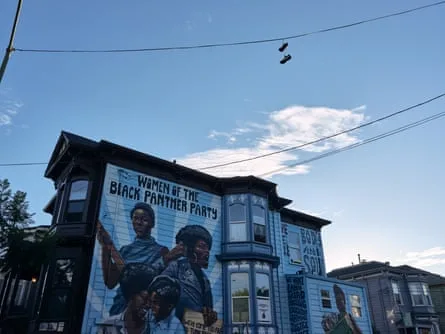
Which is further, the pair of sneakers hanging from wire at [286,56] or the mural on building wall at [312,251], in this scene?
the mural on building wall at [312,251]

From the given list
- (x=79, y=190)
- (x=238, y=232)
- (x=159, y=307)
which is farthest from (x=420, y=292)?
(x=79, y=190)

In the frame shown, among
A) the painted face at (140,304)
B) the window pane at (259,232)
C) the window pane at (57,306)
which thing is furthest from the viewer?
the window pane at (259,232)

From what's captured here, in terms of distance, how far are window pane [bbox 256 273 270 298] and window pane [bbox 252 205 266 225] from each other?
305 cm

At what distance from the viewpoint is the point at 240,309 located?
62.1 ft

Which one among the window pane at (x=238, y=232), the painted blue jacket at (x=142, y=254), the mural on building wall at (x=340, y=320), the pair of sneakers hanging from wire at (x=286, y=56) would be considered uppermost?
the pair of sneakers hanging from wire at (x=286, y=56)

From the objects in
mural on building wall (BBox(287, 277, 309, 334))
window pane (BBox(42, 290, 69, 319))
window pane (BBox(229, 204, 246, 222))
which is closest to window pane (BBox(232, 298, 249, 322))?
mural on building wall (BBox(287, 277, 309, 334))

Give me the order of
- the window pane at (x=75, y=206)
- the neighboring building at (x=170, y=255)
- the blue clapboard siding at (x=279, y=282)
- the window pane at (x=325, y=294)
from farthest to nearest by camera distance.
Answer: the window pane at (x=325, y=294), the blue clapboard siding at (x=279, y=282), the window pane at (x=75, y=206), the neighboring building at (x=170, y=255)

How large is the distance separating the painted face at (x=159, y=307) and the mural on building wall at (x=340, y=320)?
9430 millimetres

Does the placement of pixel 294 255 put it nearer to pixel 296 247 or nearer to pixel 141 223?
pixel 296 247

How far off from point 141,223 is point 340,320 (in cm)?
1370

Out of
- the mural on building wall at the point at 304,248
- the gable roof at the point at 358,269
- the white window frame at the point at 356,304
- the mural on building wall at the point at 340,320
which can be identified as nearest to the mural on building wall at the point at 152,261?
the mural on building wall at the point at 304,248

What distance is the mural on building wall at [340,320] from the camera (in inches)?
842

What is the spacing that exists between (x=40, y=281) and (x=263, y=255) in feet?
35.8

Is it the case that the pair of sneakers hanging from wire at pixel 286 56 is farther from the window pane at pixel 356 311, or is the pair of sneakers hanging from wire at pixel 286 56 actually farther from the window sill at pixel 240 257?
the window pane at pixel 356 311
